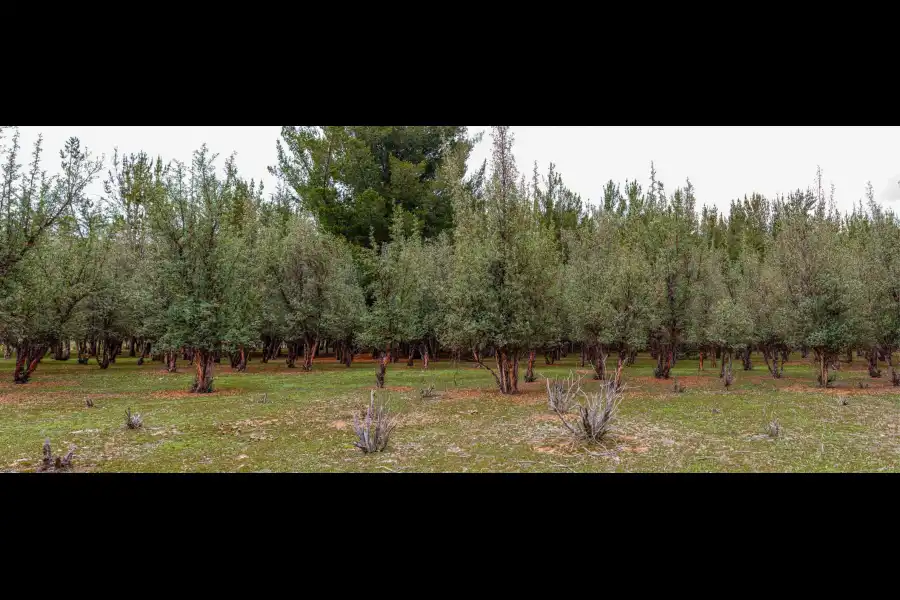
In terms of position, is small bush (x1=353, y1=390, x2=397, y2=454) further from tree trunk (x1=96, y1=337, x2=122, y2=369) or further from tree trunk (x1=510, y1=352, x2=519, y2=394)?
tree trunk (x1=96, y1=337, x2=122, y2=369)

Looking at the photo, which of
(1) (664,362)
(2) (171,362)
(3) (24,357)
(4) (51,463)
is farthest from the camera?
(2) (171,362)

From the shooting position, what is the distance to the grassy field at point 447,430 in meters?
5.57

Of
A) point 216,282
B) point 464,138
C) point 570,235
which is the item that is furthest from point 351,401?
point 464,138

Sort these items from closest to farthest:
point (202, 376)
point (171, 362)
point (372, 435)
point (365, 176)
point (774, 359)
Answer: point (372, 435) < point (202, 376) < point (774, 359) < point (171, 362) < point (365, 176)

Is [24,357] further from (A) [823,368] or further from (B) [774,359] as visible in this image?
(B) [774,359]

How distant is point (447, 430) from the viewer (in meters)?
7.43

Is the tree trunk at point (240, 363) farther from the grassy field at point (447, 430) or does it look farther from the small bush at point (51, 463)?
the small bush at point (51, 463)

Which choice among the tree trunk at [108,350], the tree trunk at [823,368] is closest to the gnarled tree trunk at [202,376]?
the tree trunk at [108,350]

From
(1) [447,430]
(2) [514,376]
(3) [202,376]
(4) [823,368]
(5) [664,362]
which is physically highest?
(4) [823,368]

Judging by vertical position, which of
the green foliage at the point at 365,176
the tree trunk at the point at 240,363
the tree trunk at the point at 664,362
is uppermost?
the green foliage at the point at 365,176

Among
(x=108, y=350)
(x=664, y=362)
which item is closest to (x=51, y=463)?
(x=664, y=362)

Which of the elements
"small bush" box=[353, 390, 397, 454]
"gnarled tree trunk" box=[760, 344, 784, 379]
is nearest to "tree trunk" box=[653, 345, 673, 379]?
"gnarled tree trunk" box=[760, 344, 784, 379]

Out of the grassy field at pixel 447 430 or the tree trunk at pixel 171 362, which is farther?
the tree trunk at pixel 171 362
